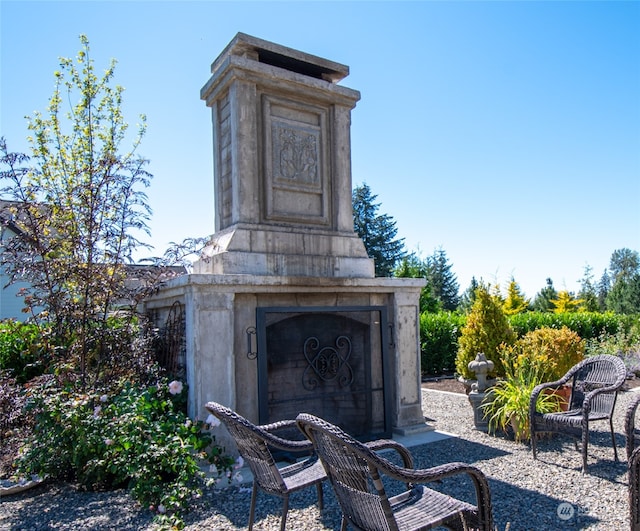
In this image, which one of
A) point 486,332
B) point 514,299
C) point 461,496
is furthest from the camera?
point 514,299

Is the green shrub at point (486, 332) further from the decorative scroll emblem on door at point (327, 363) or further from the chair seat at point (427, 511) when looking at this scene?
the chair seat at point (427, 511)

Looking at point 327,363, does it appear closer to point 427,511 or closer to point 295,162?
point 295,162

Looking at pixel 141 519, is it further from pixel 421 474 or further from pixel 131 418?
pixel 421 474

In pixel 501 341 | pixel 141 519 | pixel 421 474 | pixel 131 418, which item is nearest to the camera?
pixel 421 474

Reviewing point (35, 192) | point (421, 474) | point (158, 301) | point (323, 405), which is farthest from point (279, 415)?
point (35, 192)

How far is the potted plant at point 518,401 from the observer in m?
5.16

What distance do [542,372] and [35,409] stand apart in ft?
17.0

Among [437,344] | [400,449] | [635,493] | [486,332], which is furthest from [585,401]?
[437,344]

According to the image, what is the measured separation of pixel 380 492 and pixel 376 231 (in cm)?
2692

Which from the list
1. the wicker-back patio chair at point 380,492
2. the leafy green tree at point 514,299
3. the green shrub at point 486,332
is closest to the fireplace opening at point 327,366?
the green shrub at point 486,332

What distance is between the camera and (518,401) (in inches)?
205

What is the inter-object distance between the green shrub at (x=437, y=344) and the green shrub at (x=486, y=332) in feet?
15.1

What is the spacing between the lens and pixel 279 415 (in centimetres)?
493

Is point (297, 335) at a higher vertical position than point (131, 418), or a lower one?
higher
